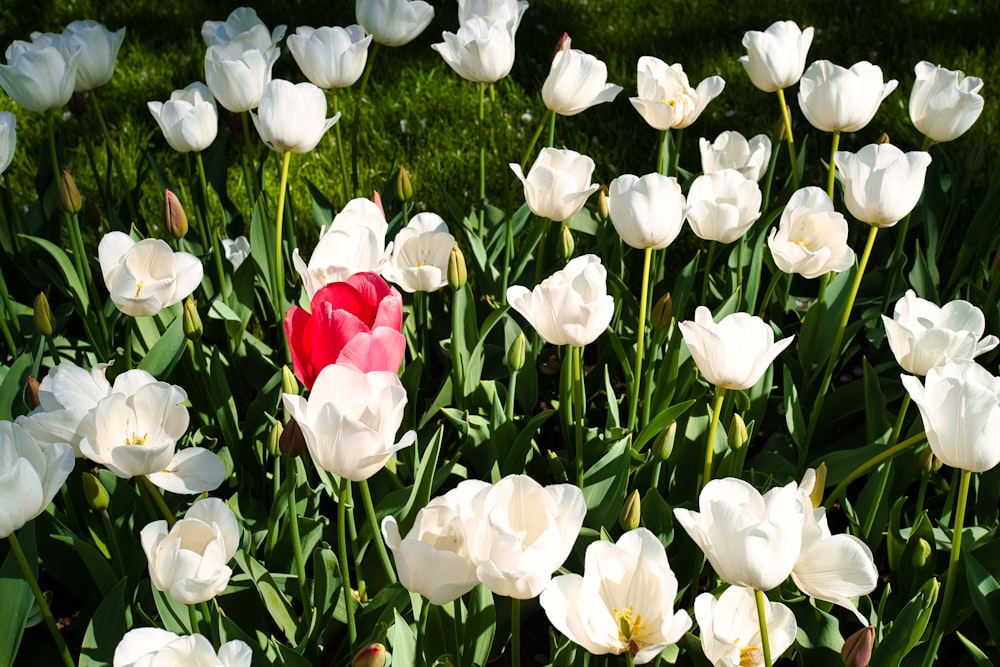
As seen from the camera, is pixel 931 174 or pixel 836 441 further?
pixel 931 174

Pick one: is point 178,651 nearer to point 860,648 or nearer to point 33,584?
point 33,584

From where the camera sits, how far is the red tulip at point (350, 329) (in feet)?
4.09

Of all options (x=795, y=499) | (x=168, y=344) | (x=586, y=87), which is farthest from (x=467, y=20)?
(x=795, y=499)

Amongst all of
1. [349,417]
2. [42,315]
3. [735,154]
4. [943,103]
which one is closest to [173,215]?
[42,315]

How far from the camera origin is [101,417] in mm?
1267

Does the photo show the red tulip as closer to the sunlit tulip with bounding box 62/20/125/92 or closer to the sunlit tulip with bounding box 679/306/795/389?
the sunlit tulip with bounding box 679/306/795/389

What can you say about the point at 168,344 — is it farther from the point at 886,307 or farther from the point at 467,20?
the point at 886,307

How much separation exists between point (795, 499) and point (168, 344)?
1146mm

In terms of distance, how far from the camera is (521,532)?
1.05 m

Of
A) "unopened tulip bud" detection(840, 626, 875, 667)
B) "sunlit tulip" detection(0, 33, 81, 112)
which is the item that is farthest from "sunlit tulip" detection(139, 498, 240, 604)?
"sunlit tulip" detection(0, 33, 81, 112)

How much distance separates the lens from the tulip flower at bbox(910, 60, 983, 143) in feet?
6.50

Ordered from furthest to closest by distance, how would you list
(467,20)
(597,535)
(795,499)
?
(467,20) < (597,535) < (795,499)

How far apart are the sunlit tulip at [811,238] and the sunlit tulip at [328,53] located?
0.89m

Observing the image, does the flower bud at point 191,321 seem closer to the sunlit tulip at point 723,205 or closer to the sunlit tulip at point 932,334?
the sunlit tulip at point 723,205
